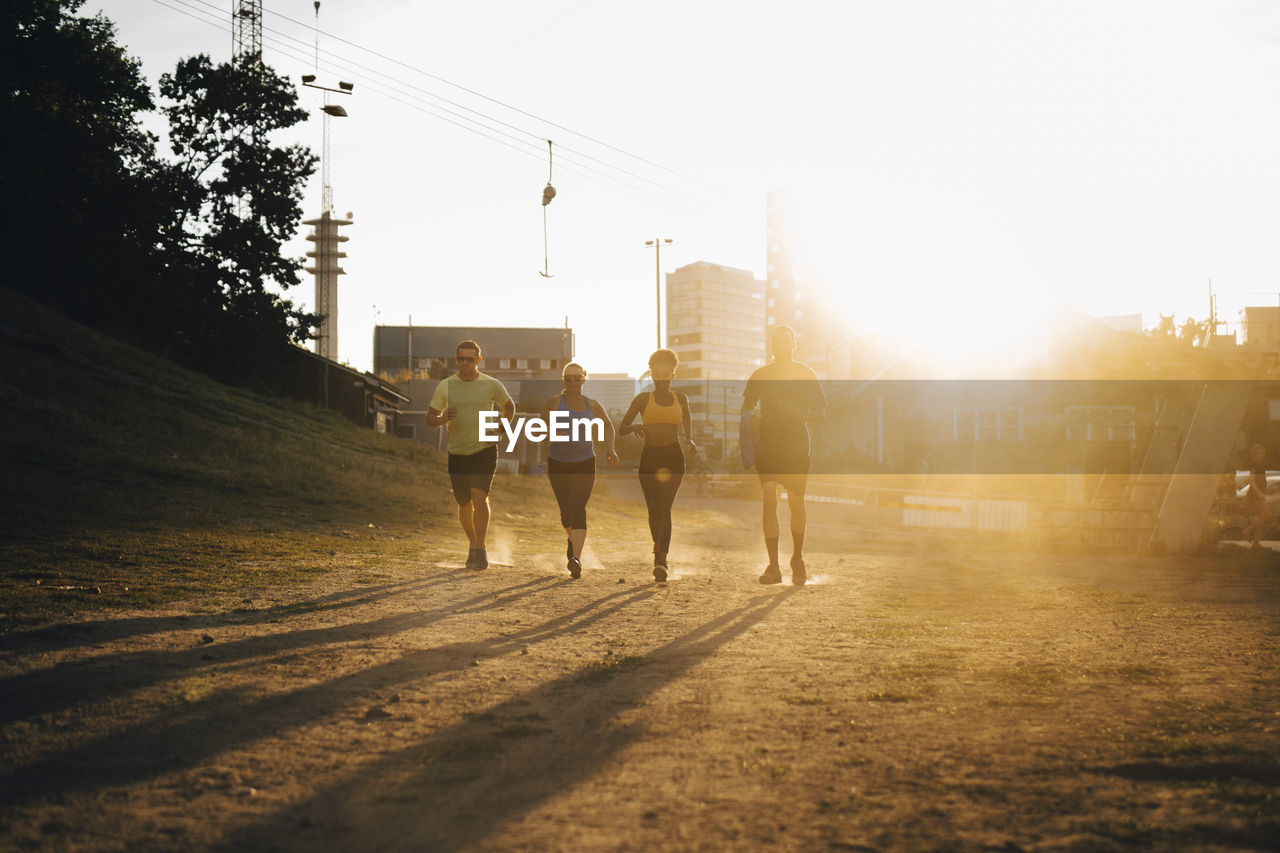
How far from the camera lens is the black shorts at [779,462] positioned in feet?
28.4

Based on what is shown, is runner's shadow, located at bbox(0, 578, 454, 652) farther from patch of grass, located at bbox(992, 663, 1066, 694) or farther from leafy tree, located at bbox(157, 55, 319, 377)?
leafy tree, located at bbox(157, 55, 319, 377)

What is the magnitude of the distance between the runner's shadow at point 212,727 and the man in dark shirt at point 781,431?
3858 mm

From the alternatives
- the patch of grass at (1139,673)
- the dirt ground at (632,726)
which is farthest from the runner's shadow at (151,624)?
the patch of grass at (1139,673)

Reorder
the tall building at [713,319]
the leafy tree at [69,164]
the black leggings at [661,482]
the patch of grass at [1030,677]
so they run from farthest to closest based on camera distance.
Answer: the tall building at [713,319] < the leafy tree at [69,164] < the black leggings at [661,482] < the patch of grass at [1030,677]

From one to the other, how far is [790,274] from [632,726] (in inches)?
4792

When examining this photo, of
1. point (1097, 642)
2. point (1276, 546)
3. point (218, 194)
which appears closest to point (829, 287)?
point (218, 194)

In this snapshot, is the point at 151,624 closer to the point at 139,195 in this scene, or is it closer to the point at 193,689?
the point at 193,689

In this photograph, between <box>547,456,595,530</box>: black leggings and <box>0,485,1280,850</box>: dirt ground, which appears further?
<box>547,456,595,530</box>: black leggings

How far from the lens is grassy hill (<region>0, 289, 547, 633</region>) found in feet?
25.8

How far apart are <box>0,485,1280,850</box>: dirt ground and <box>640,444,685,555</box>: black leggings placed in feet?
5.58

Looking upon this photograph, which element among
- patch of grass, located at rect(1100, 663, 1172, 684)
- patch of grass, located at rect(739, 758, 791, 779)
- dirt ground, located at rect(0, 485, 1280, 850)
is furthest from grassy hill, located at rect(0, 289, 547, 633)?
patch of grass, located at rect(1100, 663, 1172, 684)

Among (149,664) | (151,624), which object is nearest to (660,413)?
(151,624)

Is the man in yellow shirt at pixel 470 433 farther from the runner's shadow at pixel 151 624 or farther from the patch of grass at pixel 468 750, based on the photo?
the patch of grass at pixel 468 750

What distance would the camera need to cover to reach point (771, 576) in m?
8.74
